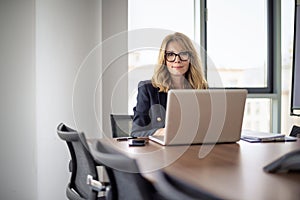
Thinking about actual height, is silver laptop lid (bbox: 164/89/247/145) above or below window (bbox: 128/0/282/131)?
below

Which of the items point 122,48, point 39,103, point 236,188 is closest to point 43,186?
point 39,103

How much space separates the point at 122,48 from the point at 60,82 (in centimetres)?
70

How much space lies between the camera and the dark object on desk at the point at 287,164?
1093mm

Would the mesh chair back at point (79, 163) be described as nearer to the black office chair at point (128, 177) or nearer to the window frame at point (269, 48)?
the black office chair at point (128, 177)

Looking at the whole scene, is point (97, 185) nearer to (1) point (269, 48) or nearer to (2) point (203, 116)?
(2) point (203, 116)

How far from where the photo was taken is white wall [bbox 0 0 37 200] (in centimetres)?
310

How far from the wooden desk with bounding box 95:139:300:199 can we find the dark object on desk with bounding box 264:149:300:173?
23 millimetres

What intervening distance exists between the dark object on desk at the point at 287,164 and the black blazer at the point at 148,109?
121 cm

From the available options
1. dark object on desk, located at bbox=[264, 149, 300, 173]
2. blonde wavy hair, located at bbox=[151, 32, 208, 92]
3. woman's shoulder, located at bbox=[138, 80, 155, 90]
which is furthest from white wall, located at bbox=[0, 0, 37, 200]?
dark object on desk, located at bbox=[264, 149, 300, 173]

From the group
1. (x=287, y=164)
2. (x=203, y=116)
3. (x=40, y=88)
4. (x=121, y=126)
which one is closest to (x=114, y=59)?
(x=40, y=88)

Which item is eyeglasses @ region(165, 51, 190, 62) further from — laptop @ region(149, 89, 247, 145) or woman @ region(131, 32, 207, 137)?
laptop @ region(149, 89, 247, 145)

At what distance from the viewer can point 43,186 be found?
3205mm

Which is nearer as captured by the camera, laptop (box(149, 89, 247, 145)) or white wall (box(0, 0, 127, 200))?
laptop (box(149, 89, 247, 145))

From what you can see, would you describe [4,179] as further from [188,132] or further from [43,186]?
[188,132]
